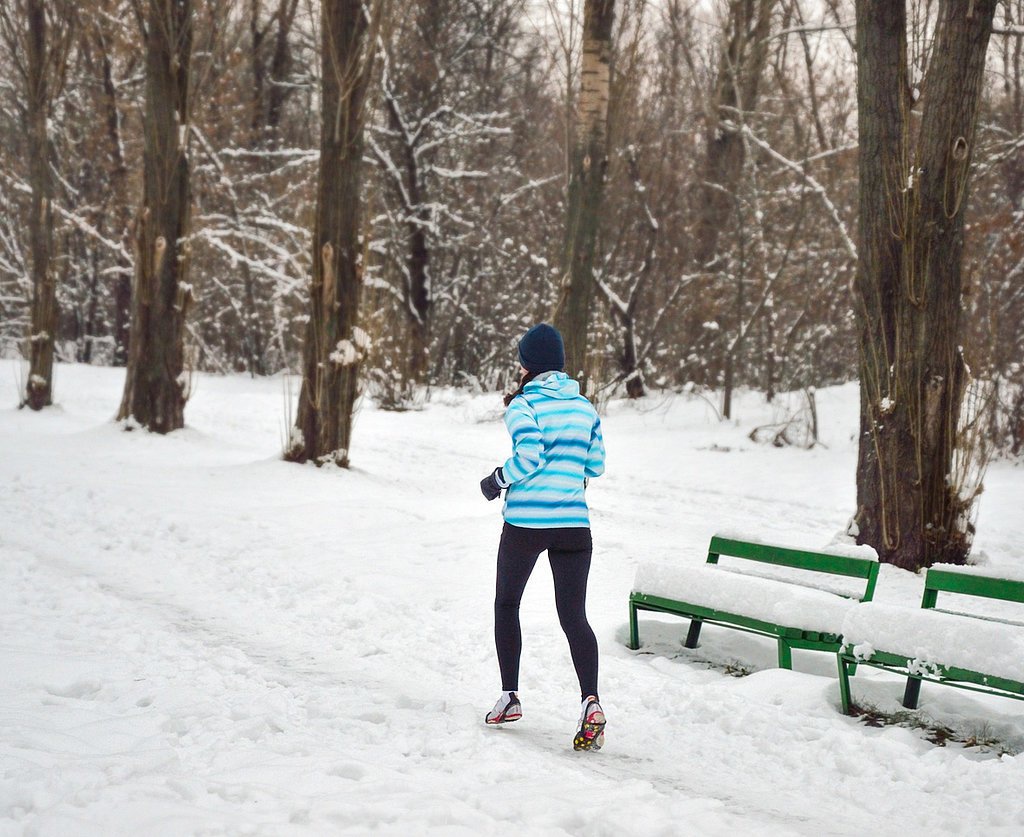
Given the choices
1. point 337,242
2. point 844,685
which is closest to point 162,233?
→ point 337,242

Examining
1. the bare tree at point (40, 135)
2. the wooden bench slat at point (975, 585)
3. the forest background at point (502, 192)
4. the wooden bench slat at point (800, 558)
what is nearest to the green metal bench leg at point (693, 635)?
the wooden bench slat at point (800, 558)

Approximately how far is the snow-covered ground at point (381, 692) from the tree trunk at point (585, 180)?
6.65 ft

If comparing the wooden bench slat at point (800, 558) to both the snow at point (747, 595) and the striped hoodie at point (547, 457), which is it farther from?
the striped hoodie at point (547, 457)

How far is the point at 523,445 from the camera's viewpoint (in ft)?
14.1

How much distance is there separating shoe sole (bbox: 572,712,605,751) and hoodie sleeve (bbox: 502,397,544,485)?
1038 mm

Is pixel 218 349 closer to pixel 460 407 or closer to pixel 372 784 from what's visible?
pixel 460 407

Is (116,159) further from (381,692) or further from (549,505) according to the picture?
(549,505)

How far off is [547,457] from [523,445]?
141mm

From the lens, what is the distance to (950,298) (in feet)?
26.7

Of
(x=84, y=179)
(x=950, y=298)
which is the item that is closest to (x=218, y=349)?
(x=84, y=179)

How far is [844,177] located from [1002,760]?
1533cm

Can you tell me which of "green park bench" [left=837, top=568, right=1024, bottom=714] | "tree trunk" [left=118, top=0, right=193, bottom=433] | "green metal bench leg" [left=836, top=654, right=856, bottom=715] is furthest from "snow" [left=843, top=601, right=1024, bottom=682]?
"tree trunk" [left=118, top=0, right=193, bottom=433]

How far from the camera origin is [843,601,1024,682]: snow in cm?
436

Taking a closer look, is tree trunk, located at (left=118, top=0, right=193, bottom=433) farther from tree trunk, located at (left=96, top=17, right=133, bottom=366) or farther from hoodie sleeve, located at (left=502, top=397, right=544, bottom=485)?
tree trunk, located at (left=96, top=17, right=133, bottom=366)
